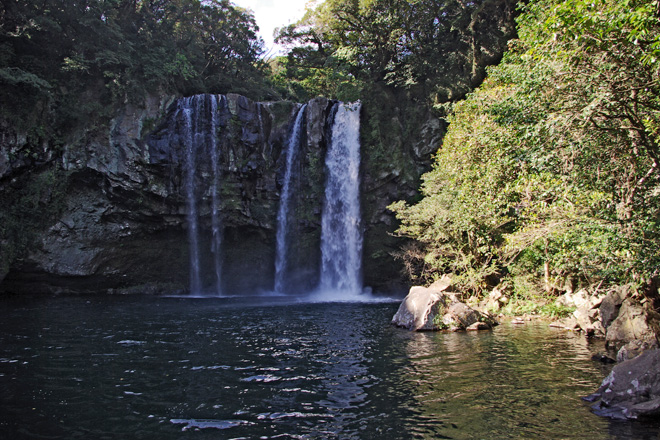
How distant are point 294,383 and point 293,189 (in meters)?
18.5

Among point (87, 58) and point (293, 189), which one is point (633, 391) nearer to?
point (293, 189)

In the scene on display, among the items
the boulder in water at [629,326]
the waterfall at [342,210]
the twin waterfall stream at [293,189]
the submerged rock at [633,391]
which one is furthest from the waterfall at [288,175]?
the submerged rock at [633,391]

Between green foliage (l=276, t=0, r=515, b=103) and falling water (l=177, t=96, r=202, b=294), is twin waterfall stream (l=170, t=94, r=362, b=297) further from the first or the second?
green foliage (l=276, t=0, r=515, b=103)

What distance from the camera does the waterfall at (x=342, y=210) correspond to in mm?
24172

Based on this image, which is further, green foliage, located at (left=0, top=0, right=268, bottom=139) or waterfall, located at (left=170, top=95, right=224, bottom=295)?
waterfall, located at (left=170, top=95, right=224, bottom=295)

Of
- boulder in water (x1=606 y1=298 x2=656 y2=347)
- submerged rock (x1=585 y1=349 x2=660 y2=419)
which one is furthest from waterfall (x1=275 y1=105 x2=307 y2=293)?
submerged rock (x1=585 y1=349 x2=660 y2=419)

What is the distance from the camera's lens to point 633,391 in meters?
5.74

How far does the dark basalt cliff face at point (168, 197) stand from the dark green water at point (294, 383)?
33.2 feet

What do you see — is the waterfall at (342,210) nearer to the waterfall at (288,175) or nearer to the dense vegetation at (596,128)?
the waterfall at (288,175)

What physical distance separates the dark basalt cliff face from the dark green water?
1013cm

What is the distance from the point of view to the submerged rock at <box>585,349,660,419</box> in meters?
5.46

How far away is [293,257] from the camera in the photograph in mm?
25797

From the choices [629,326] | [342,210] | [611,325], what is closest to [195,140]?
[342,210]

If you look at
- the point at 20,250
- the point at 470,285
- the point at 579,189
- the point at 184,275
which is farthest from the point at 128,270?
the point at 579,189
